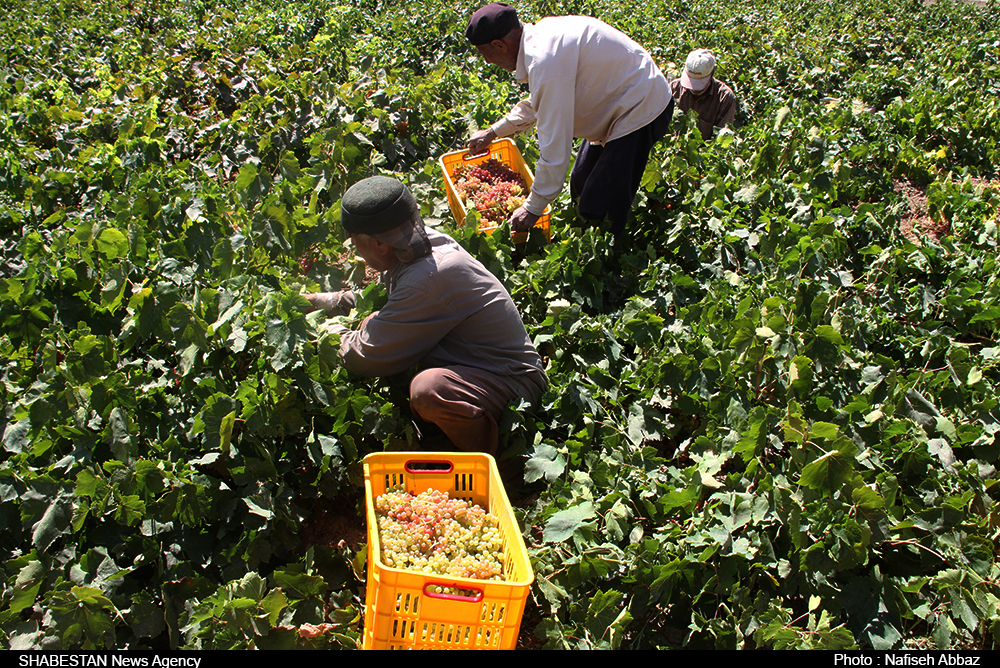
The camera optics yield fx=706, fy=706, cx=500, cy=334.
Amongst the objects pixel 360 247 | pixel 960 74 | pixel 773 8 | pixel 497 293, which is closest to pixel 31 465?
pixel 360 247

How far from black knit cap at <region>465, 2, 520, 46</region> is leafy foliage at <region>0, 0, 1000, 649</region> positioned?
94cm

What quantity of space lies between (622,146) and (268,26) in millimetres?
6207

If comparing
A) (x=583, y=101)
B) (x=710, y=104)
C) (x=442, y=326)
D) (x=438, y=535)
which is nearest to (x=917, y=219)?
(x=710, y=104)

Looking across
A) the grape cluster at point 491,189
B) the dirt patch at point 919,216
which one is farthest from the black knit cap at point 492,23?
the dirt patch at point 919,216

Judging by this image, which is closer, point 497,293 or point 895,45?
point 497,293

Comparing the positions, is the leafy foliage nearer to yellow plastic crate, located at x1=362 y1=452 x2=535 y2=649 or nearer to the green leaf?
the green leaf

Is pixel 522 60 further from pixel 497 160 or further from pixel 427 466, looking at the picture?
pixel 427 466

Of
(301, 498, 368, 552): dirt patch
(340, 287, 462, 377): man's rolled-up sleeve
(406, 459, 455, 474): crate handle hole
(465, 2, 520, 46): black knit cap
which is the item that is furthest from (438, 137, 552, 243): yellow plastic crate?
(301, 498, 368, 552): dirt patch

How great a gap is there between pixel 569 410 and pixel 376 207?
3.56ft

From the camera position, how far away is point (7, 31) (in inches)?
300

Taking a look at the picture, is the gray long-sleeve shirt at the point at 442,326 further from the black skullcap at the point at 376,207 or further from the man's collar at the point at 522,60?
the man's collar at the point at 522,60

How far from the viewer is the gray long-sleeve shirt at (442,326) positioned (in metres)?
2.53

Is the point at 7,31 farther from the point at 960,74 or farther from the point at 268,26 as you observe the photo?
the point at 960,74

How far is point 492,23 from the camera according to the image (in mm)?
3211
